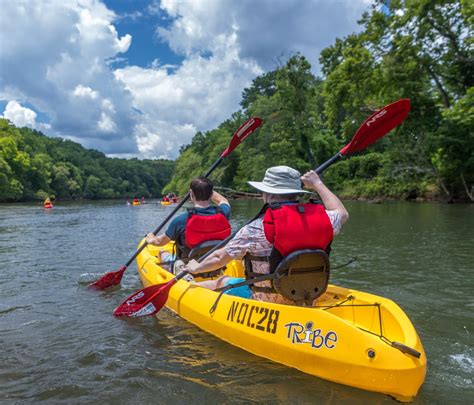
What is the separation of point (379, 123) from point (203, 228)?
7.29 ft

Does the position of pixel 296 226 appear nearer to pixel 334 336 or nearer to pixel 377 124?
pixel 334 336

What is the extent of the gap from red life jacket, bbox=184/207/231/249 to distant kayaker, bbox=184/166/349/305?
3.56 ft

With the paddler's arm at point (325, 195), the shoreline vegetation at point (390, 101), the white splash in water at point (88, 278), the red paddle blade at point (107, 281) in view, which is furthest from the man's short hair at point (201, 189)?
the shoreline vegetation at point (390, 101)

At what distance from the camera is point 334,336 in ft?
9.43

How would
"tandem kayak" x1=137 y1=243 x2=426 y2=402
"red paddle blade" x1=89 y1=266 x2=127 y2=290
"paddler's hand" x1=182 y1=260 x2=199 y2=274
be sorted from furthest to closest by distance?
1. "red paddle blade" x1=89 y1=266 x2=127 y2=290
2. "paddler's hand" x1=182 y1=260 x2=199 y2=274
3. "tandem kayak" x1=137 y1=243 x2=426 y2=402

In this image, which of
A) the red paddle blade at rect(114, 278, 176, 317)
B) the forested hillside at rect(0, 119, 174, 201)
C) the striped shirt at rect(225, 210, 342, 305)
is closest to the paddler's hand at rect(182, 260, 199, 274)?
the striped shirt at rect(225, 210, 342, 305)

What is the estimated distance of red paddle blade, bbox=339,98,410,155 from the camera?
4.50 m

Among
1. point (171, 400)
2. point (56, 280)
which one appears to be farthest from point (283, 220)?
point (56, 280)

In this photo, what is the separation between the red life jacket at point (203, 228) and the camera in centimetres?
455

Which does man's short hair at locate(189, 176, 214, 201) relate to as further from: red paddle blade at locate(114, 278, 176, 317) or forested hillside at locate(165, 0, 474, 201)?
forested hillside at locate(165, 0, 474, 201)

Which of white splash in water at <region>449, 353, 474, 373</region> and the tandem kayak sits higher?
the tandem kayak

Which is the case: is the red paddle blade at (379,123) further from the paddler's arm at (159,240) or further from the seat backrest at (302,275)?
the paddler's arm at (159,240)

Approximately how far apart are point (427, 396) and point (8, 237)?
484 inches

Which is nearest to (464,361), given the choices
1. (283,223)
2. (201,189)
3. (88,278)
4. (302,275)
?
(302,275)
